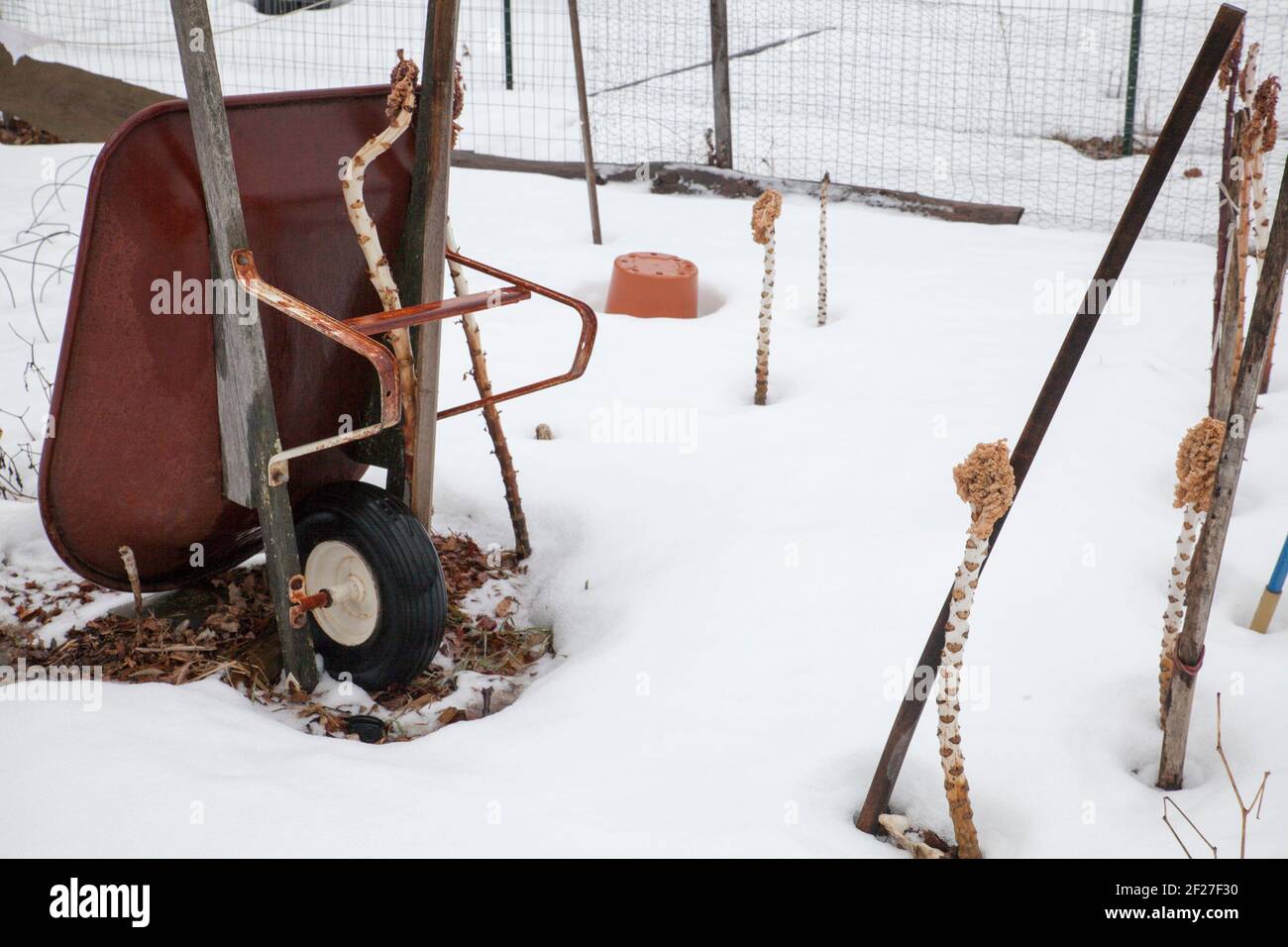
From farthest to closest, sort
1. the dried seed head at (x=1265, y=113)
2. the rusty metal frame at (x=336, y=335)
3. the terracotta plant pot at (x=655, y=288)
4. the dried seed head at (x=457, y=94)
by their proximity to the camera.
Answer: the terracotta plant pot at (x=655, y=288)
the dried seed head at (x=1265, y=113)
the dried seed head at (x=457, y=94)
the rusty metal frame at (x=336, y=335)

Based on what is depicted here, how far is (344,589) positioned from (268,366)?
20.9 inches

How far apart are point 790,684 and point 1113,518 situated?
1.09 m

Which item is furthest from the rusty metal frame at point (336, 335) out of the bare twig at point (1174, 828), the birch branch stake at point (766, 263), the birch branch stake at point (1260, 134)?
the birch branch stake at point (1260, 134)

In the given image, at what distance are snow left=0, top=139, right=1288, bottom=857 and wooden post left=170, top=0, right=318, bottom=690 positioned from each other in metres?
0.31

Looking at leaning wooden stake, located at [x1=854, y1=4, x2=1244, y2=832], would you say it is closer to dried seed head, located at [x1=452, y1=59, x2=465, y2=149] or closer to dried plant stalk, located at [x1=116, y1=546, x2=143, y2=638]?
dried seed head, located at [x1=452, y1=59, x2=465, y2=149]

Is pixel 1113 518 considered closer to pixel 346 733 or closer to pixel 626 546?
pixel 626 546

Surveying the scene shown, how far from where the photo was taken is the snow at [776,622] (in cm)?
189

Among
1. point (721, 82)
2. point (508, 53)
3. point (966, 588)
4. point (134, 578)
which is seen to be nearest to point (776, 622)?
point (966, 588)

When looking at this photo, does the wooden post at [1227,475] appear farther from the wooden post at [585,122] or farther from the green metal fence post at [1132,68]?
the green metal fence post at [1132,68]

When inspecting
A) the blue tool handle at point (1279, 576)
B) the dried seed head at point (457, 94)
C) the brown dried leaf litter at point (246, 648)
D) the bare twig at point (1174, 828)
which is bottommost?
the brown dried leaf litter at point (246, 648)

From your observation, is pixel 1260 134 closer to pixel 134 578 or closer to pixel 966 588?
pixel 966 588

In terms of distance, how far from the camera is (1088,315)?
1.68m

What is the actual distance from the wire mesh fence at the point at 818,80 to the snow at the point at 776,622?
2618 millimetres

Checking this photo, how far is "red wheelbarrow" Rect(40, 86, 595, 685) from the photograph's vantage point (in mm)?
2115
